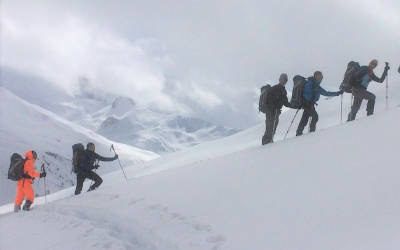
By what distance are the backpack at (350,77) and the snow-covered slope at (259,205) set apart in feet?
3.58

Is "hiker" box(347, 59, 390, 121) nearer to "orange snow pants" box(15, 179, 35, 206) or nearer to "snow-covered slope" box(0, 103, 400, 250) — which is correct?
"snow-covered slope" box(0, 103, 400, 250)

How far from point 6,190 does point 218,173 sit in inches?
7352

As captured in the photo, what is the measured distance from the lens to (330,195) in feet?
39.5

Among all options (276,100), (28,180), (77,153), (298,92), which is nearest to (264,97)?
(276,100)

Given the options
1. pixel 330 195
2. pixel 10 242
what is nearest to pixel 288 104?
pixel 330 195

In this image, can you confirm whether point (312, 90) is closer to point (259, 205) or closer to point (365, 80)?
point (365, 80)

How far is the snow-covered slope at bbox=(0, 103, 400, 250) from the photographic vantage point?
10.6 meters

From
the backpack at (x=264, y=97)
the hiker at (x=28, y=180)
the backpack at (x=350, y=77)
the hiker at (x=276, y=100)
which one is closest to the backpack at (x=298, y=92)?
the hiker at (x=276, y=100)

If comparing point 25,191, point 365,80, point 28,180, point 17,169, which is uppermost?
point 17,169

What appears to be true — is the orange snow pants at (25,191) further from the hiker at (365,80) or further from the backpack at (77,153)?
the hiker at (365,80)

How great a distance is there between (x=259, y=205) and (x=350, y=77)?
7.80 meters

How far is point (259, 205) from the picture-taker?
12867 millimetres

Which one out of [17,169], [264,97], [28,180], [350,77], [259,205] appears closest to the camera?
[259,205]

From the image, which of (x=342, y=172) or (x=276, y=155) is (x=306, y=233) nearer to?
(x=342, y=172)
